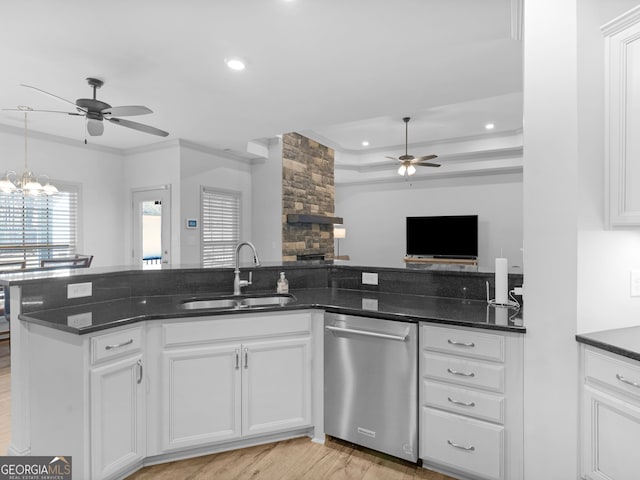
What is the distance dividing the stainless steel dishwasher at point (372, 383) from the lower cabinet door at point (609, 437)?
2.53 feet

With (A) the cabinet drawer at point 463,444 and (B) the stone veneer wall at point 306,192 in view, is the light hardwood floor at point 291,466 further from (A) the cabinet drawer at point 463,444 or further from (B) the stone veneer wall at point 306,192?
(B) the stone veneer wall at point 306,192

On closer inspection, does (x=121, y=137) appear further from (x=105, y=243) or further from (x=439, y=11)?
(x=439, y=11)

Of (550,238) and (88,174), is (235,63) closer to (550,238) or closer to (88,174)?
(550,238)

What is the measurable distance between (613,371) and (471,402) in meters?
0.65

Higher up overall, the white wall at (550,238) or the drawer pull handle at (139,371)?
the white wall at (550,238)

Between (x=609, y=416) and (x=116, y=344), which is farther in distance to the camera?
(x=116, y=344)

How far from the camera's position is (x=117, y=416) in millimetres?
1865

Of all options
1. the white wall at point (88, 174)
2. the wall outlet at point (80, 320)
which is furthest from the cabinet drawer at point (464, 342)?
the white wall at point (88, 174)

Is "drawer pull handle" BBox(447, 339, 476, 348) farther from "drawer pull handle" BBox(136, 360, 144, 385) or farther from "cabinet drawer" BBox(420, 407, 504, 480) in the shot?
"drawer pull handle" BBox(136, 360, 144, 385)

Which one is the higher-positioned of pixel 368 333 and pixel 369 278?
pixel 369 278

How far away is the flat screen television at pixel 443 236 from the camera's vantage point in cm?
A: 759

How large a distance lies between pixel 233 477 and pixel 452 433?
1.21 meters

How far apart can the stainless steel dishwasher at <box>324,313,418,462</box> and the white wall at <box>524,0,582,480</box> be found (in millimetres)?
578

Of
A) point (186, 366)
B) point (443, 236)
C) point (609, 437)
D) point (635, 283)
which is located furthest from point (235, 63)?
point (443, 236)
